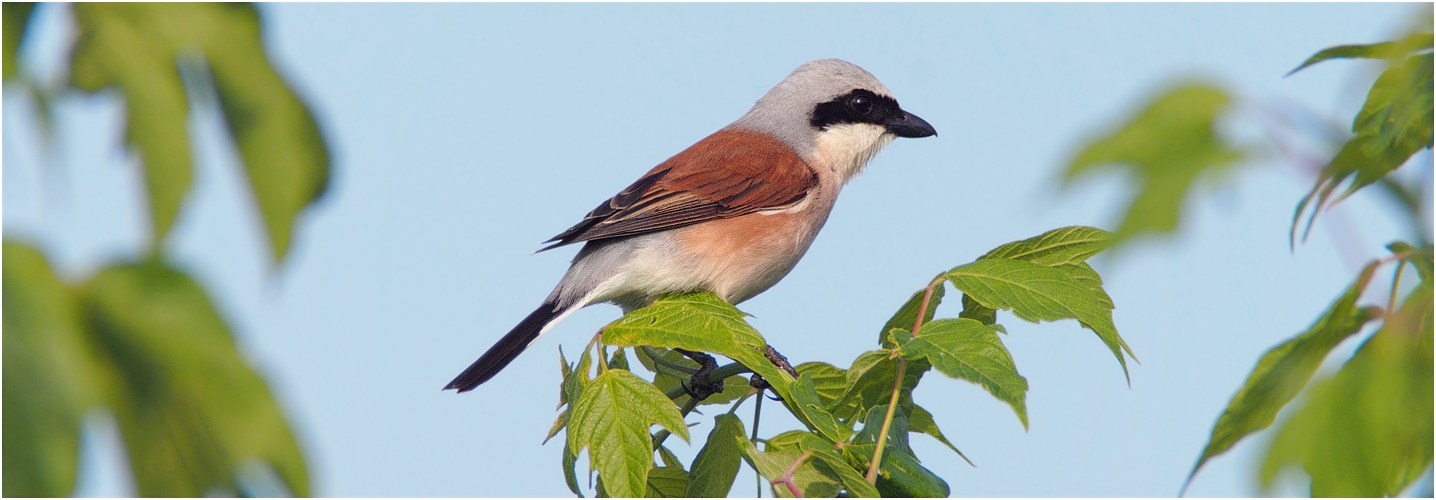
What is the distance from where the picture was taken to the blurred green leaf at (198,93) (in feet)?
2.29

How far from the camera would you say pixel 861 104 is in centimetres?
422

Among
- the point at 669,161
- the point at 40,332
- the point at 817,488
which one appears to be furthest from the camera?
the point at 669,161

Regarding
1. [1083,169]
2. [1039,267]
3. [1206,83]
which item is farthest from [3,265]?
[1039,267]

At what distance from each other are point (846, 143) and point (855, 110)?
141 mm

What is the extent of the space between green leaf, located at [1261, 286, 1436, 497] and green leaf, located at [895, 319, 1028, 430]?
1.70 feet

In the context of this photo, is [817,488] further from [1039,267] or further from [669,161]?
[669,161]

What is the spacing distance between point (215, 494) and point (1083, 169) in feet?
2.52

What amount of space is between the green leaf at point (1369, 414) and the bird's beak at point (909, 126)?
3.30m

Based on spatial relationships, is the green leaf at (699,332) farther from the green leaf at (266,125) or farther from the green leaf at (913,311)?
the green leaf at (266,125)

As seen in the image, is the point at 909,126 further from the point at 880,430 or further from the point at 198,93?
the point at 198,93

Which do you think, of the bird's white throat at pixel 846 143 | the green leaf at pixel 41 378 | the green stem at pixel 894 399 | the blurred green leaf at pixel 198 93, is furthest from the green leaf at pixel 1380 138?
the bird's white throat at pixel 846 143

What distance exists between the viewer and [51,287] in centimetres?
68

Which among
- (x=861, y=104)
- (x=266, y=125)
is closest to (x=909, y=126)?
(x=861, y=104)


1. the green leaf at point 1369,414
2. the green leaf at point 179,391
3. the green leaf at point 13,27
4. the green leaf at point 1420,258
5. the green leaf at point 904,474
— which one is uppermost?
the green leaf at point 13,27
